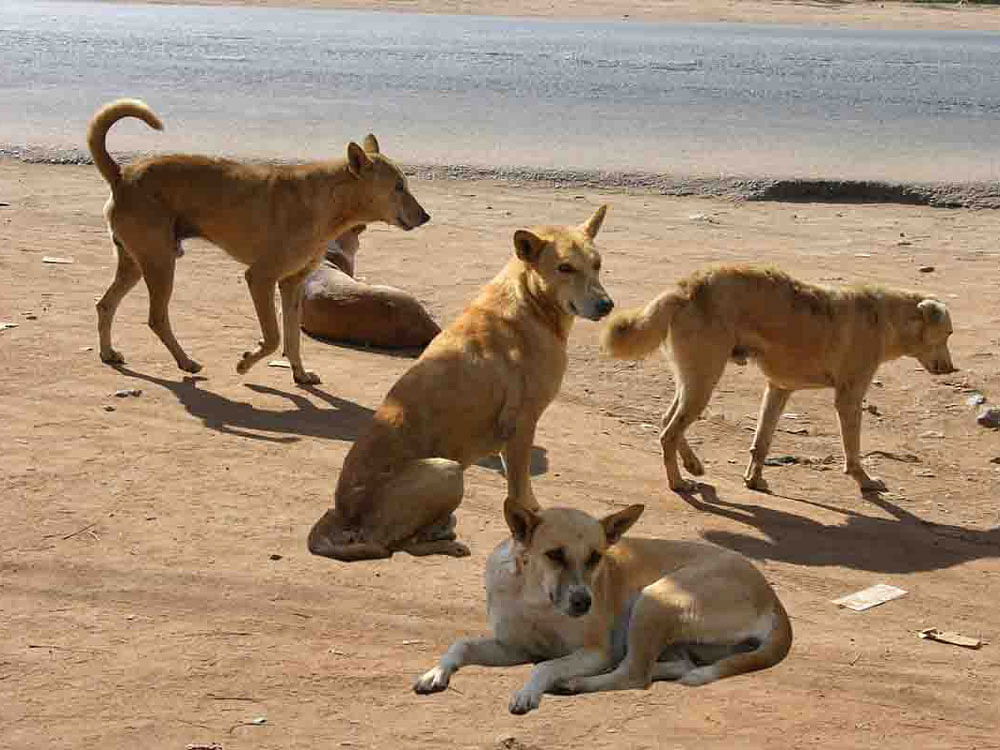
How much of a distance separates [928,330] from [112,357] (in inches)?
201

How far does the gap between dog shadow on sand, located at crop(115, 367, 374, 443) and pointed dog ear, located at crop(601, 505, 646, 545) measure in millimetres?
3155

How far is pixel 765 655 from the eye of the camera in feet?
18.9

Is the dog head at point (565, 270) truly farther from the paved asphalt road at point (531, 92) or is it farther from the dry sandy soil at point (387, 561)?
the paved asphalt road at point (531, 92)

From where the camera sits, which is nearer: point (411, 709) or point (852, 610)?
point (411, 709)

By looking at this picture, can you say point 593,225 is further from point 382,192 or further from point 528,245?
point 382,192

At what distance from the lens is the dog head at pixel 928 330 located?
909 cm

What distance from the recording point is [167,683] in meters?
5.42

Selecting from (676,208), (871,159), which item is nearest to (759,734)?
(676,208)

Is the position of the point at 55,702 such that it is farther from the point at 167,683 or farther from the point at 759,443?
the point at 759,443

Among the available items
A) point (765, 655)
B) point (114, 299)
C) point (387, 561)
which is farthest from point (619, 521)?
point (114, 299)

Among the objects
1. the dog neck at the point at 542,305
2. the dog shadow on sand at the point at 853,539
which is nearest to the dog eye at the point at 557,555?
the dog shadow on sand at the point at 853,539

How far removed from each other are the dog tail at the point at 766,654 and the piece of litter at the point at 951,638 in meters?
0.80

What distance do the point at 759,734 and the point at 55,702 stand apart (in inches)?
94.2

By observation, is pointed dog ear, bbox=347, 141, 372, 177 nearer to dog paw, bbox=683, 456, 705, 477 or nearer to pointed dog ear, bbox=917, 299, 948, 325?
dog paw, bbox=683, 456, 705, 477
